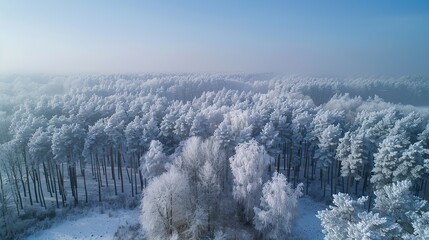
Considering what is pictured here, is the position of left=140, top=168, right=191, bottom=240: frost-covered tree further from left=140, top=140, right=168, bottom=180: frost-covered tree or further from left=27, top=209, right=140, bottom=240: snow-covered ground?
left=27, top=209, right=140, bottom=240: snow-covered ground

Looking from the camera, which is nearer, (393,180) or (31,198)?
(393,180)

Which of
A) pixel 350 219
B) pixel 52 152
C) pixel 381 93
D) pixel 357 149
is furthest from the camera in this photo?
pixel 381 93

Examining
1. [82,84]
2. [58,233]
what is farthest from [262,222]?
[82,84]

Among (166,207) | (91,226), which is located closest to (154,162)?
(166,207)

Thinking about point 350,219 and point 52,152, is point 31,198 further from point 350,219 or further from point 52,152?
point 350,219

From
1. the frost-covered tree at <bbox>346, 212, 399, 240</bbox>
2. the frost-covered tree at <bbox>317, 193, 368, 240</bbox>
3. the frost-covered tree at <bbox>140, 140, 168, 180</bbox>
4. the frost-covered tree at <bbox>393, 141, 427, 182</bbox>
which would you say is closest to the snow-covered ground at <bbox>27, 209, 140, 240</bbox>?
the frost-covered tree at <bbox>140, 140, 168, 180</bbox>

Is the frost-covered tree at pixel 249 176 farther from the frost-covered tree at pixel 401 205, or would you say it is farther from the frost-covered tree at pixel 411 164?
the frost-covered tree at pixel 411 164

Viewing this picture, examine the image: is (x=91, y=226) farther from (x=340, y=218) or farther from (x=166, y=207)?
(x=340, y=218)

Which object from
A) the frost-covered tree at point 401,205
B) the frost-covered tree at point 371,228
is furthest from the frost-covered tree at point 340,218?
the frost-covered tree at point 401,205
